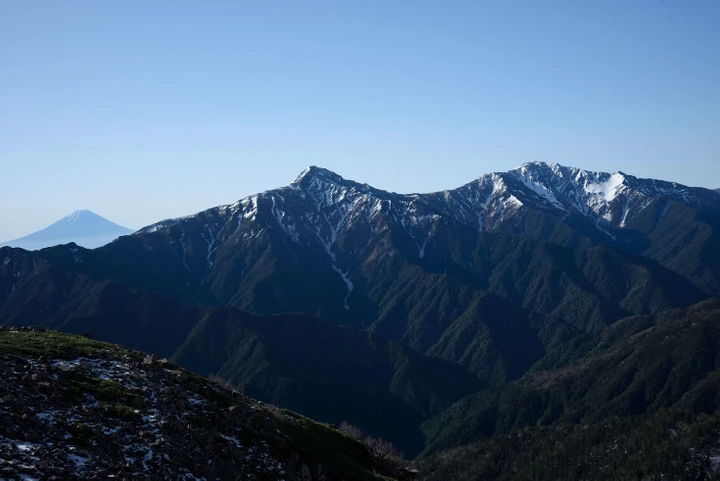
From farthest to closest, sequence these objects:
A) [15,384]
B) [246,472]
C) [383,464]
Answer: [383,464] < [246,472] < [15,384]

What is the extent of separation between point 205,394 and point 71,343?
17.7m

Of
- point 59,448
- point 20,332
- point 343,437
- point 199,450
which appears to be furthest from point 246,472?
point 20,332

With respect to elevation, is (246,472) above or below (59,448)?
below

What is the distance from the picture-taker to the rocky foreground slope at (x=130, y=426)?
44.4 metres

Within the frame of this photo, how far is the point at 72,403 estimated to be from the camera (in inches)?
2050

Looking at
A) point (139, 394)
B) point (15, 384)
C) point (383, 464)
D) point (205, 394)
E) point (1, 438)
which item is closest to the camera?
point (1, 438)

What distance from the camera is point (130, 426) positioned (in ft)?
169

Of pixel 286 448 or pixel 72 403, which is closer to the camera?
pixel 72 403

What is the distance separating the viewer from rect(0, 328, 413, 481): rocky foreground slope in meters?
44.4

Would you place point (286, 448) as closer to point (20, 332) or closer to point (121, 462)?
point (121, 462)

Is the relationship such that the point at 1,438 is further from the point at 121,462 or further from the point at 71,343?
the point at 71,343

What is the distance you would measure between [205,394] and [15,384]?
2027 cm

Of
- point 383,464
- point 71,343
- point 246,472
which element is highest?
point 71,343

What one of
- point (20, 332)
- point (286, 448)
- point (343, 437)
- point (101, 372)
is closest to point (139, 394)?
point (101, 372)
